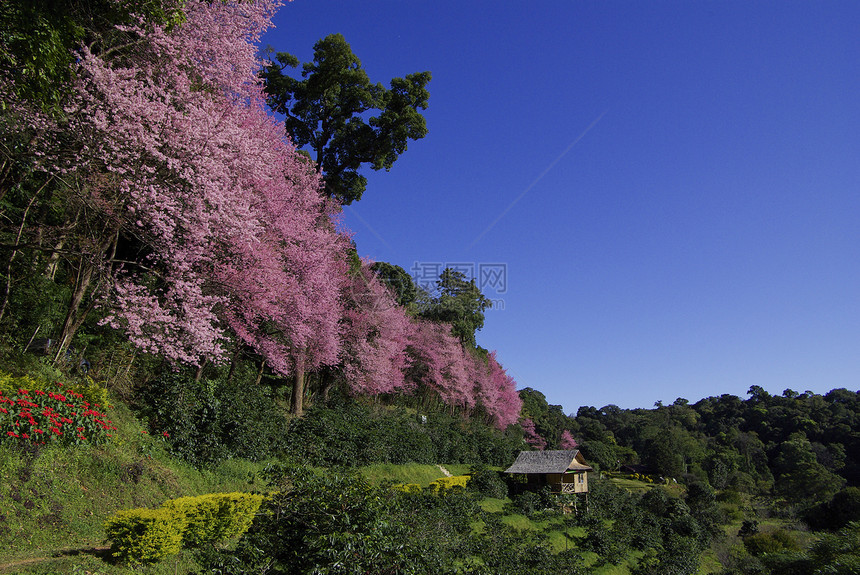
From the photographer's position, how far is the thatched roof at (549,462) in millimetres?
31609

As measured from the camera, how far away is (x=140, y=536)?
7551mm

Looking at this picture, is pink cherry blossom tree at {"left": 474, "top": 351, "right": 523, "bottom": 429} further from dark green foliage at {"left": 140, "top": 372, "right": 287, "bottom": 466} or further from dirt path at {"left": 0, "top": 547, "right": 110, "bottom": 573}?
dirt path at {"left": 0, "top": 547, "right": 110, "bottom": 573}

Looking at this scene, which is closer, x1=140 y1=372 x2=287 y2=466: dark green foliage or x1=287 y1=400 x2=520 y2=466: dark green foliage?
x1=140 y1=372 x2=287 y2=466: dark green foliage

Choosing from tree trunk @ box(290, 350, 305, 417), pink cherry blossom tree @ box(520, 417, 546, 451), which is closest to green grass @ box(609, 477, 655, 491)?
pink cherry blossom tree @ box(520, 417, 546, 451)

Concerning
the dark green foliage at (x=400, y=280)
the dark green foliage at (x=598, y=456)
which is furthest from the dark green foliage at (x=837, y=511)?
the dark green foliage at (x=400, y=280)

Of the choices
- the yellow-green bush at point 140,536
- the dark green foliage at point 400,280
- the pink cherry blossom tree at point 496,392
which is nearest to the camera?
the yellow-green bush at point 140,536

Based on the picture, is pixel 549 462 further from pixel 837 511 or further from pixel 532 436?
pixel 532 436

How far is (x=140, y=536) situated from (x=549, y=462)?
29186 mm

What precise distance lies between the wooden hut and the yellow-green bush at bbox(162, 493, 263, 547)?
25.4 meters

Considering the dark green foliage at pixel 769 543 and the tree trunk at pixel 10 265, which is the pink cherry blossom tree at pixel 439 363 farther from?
the tree trunk at pixel 10 265

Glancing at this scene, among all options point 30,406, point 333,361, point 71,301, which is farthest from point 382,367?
point 30,406

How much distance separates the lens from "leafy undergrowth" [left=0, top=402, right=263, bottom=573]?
716 cm

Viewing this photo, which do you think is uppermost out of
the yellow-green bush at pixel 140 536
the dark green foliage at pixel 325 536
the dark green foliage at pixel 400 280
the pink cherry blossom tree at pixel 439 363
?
the dark green foliage at pixel 400 280

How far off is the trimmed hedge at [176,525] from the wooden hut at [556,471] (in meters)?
25.5
